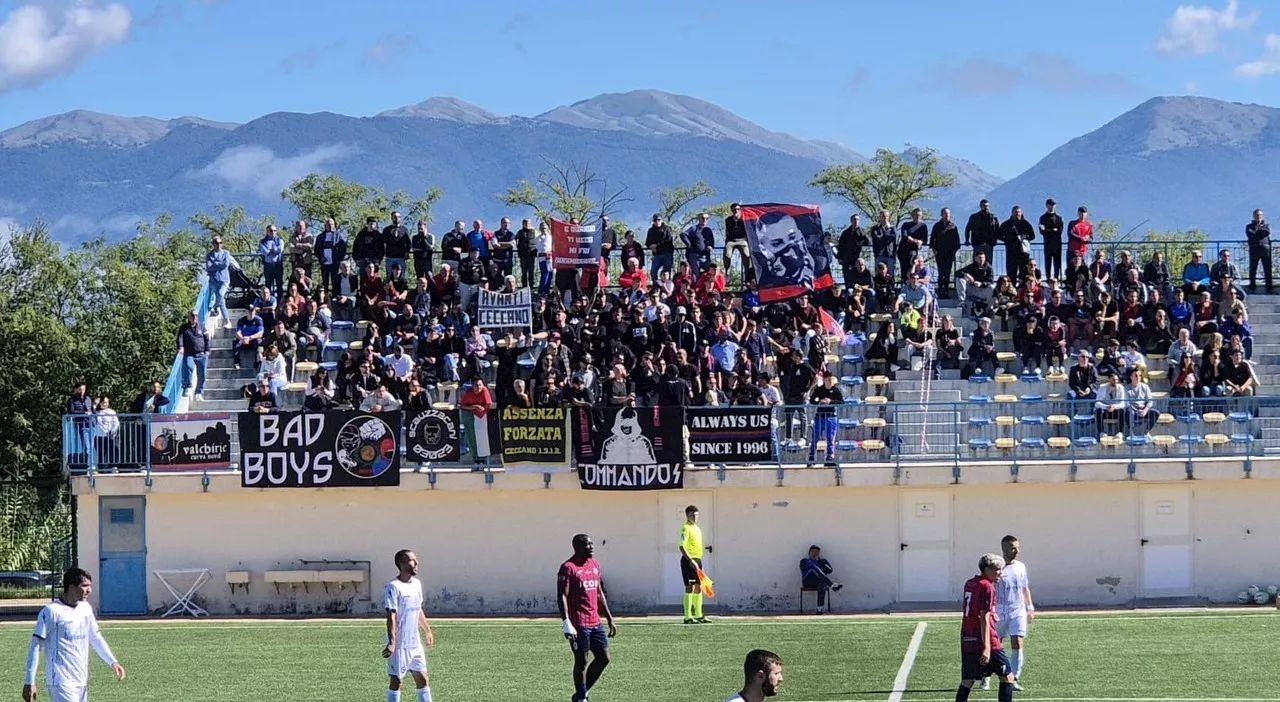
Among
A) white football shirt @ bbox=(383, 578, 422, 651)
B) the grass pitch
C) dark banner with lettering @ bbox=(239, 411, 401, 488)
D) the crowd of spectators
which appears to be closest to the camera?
white football shirt @ bbox=(383, 578, 422, 651)

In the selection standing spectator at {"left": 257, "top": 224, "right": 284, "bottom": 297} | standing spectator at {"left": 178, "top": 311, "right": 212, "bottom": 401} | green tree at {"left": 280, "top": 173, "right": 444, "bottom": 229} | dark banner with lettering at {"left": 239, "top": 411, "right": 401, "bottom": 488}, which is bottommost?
dark banner with lettering at {"left": 239, "top": 411, "right": 401, "bottom": 488}

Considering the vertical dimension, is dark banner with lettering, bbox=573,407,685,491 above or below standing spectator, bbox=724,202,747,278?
below

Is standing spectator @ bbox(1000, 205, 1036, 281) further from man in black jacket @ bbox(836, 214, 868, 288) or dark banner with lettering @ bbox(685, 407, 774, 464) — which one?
dark banner with lettering @ bbox(685, 407, 774, 464)

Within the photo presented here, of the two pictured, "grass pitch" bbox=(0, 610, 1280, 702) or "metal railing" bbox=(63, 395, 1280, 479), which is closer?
"grass pitch" bbox=(0, 610, 1280, 702)

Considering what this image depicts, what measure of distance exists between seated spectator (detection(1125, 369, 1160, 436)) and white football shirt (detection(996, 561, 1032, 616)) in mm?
12002

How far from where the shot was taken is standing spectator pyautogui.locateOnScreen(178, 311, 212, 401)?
33719 mm

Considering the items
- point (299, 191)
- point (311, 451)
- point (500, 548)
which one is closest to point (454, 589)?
point (500, 548)

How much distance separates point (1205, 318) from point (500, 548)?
544 inches

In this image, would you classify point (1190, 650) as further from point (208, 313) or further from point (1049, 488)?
point (208, 313)

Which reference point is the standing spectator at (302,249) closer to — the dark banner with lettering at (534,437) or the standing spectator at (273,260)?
the standing spectator at (273,260)

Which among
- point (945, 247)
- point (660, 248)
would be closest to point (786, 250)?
point (660, 248)

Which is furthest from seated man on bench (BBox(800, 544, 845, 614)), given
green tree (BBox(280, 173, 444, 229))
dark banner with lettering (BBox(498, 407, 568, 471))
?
green tree (BBox(280, 173, 444, 229))

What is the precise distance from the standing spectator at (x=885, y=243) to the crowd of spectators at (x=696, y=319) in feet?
0.13

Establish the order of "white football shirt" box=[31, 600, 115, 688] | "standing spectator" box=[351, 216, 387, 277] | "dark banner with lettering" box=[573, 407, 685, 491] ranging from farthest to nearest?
"standing spectator" box=[351, 216, 387, 277], "dark banner with lettering" box=[573, 407, 685, 491], "white football shirt" box=[31, 600, 115, 688]
